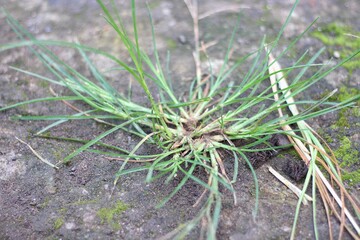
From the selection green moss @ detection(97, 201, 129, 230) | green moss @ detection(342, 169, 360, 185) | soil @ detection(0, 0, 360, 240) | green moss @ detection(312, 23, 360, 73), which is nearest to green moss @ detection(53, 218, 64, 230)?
soil @ detection(0, 0, 360, 240)

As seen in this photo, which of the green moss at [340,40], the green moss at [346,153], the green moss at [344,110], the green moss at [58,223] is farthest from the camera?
the green moss at [340,40]

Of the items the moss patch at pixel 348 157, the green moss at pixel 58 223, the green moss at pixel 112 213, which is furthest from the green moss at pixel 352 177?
the green moss at pixel 58 223

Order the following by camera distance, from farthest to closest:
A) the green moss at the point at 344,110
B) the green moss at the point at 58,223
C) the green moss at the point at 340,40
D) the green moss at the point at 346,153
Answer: the green moss at the point at 340,40 → the green moss at the point at 344,110 → the green moss at the point at 346,153 → the green moss at the point at 58,223

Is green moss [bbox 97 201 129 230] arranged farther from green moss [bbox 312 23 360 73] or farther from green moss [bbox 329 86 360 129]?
green moss [bbox 312 23 360 73]

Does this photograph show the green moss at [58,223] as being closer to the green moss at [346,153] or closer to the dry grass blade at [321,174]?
the dry grass blade at [321,174]

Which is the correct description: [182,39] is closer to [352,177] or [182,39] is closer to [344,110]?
[344,110]

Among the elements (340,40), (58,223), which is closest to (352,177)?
(340,40)
